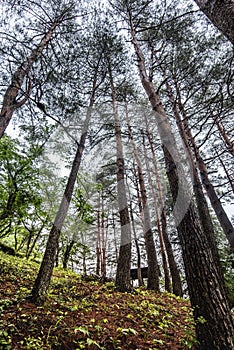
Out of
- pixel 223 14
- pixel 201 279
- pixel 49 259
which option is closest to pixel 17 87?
pixel 49 259

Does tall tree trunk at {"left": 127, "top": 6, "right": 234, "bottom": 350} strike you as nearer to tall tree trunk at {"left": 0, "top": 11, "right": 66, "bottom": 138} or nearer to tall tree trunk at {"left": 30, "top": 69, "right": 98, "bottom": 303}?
tall tree trunk at {"left": 30, "top": 69, "right": 98, "bottom": 303}

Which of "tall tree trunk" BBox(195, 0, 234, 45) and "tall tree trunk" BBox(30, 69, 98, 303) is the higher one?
"tall tree trunk" BBox(195, 0, 234, 45)

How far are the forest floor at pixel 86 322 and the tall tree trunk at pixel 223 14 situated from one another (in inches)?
142

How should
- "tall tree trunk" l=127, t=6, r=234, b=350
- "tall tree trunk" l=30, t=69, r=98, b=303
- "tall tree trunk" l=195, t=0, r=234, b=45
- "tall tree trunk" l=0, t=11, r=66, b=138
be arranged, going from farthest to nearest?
"tall tree trunk" l=0, t=11, r=66, b=138
"tall tree trunk" l=30, t=69, r=98, b=303
"tall tree trunk" l=127, t=6, r=234, b=350
"tall tree trunk" l=195, t=0, r=234, b=45

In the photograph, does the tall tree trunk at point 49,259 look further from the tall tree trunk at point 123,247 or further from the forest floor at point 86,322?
the tall tree trunk at point 123,247

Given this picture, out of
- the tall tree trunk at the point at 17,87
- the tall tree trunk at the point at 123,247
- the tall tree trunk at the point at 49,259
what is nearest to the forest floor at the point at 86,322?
the tall tree trunk at the point at 49,259

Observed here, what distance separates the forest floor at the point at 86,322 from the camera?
253cm

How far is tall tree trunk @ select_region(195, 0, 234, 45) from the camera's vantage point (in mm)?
2096

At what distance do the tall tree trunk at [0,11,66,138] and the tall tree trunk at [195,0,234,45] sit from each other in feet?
11.4

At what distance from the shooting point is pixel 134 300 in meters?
4.63

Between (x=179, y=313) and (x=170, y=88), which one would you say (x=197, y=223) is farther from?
(x=170, y=88)

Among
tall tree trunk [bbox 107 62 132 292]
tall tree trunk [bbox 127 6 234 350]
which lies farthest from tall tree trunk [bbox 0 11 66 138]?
tall tree trunk [bbox 127 6 234 350]

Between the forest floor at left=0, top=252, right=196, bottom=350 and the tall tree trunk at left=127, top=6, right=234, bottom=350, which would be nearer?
the tall tree trunk at left=127, top=6, right=234, bottom=350

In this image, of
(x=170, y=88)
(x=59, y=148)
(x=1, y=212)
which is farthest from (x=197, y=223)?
(x=59, y=148)
